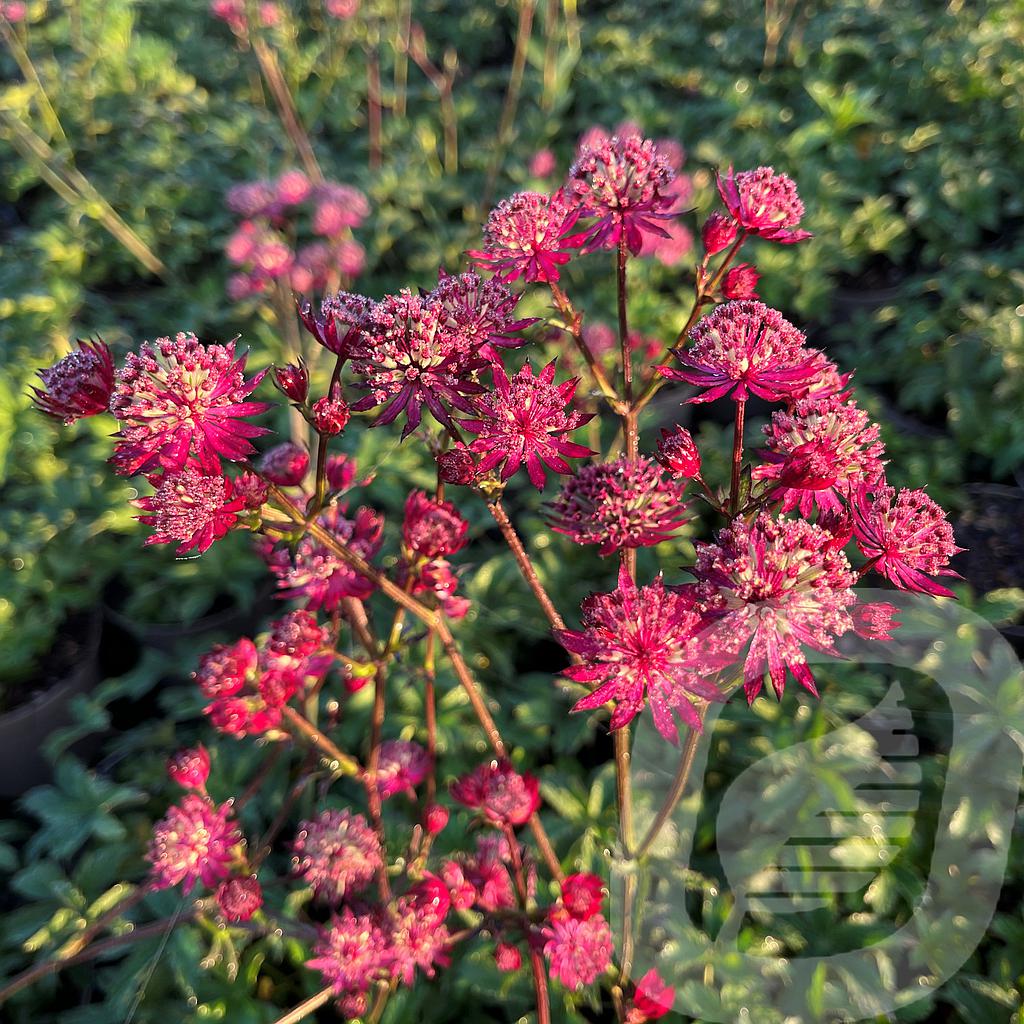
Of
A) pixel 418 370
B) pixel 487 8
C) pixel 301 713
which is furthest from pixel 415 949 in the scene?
pixel 487 8

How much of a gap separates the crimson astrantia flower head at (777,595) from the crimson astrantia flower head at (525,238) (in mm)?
327

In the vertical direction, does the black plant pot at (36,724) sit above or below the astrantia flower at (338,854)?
above

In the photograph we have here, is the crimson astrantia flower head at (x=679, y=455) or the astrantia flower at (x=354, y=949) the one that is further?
the astrantia flower at (x=354, y=949)

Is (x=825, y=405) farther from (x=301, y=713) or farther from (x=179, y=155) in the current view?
(x=179, y=155)

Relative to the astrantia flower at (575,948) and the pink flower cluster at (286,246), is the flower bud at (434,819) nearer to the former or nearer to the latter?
the astrantia flower at (575,948)

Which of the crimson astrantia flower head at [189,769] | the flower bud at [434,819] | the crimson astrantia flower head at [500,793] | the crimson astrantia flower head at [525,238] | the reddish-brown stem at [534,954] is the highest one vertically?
the crimson astrantia flower head at [525,238]

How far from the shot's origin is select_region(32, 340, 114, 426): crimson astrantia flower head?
772mm

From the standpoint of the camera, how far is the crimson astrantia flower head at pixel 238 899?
3.29 feet

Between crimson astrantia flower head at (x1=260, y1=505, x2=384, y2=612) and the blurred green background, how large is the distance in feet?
0.31

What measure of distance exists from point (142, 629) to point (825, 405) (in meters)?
1.90

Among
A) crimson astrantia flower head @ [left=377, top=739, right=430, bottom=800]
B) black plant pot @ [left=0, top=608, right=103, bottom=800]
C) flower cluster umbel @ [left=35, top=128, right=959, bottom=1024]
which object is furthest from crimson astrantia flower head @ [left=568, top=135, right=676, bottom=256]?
black plant pot @ [left=0, top=608, right=103, bottom=800]

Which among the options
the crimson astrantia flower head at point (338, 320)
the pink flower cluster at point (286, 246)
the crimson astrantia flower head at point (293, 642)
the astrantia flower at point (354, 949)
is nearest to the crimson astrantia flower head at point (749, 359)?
the crimson astrantia flower head at point (338, 320)

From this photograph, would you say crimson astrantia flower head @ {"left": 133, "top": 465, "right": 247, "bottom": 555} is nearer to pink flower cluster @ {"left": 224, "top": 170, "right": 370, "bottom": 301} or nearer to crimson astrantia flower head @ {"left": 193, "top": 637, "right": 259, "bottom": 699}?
crimson astrantia flower head @ {"left": 193, "top": 637, "right": 259, "bottom": 699}

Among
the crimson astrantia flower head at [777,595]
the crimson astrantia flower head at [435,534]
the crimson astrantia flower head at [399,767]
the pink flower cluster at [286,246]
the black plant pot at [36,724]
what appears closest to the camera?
the crimson astrantia flower head at [777,595]
